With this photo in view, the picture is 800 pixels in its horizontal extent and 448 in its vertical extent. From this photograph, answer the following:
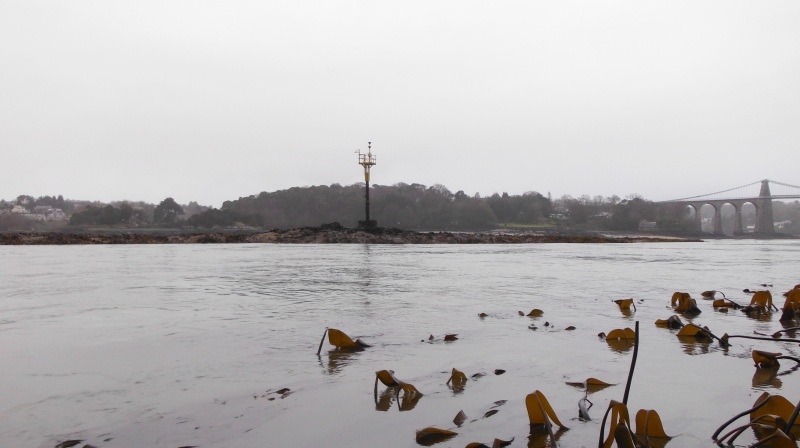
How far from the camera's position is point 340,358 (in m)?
2.80

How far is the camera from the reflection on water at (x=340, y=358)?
2573mm

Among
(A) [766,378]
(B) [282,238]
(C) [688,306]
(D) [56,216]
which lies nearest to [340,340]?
(A) [766,378]

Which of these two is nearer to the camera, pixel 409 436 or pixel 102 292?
pixel 409 436

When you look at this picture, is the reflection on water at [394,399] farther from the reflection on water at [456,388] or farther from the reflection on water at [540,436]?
the reflection on water at [540,436]

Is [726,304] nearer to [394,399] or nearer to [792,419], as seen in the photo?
[792,419]

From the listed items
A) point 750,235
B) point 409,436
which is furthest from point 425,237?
point 750,235

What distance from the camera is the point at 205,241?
77.7ft

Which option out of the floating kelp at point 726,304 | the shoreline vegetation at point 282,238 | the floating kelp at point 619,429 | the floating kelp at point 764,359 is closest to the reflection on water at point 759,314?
the floating kelp at point 726,304

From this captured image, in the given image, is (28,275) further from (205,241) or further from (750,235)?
(750,235)

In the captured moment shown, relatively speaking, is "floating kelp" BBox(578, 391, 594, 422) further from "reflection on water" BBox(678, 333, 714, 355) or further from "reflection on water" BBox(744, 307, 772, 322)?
"reflection on water" BBox(744, 307, 772, 322)

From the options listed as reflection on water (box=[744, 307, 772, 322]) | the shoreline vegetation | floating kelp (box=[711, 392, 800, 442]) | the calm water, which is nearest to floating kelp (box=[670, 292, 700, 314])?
the calm water

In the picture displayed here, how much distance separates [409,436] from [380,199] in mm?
62272

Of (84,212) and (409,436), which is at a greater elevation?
(84,212)

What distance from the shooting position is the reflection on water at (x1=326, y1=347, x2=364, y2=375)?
2.57 metres
